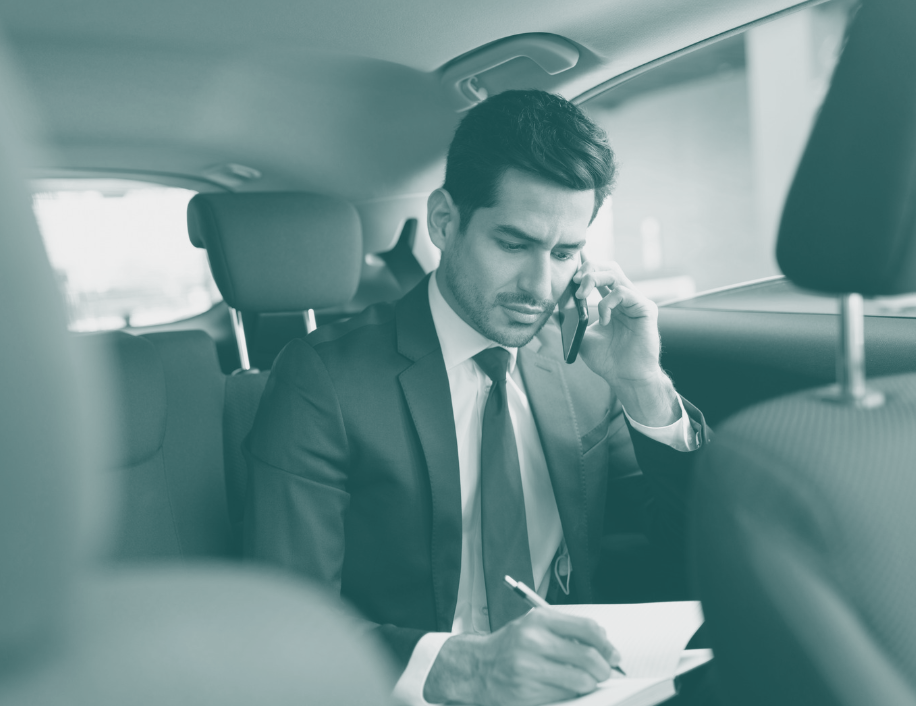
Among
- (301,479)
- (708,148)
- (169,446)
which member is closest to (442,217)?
(301,479)

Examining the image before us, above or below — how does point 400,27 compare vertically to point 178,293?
above

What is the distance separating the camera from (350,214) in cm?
190

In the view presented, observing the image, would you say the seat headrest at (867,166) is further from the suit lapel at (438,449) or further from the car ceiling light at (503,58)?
the car ceiling light at (503,58)

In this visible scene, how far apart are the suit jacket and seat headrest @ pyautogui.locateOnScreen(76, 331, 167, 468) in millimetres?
236

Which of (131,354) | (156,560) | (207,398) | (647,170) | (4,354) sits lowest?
(156,560)

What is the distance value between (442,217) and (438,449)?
18.6 inches

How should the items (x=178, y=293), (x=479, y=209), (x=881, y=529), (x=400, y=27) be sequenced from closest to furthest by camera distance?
(x=881, y=529) < (x=479, y=209) < (x=400, y=27) < (x=178, y=293)

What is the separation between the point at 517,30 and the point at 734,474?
128cm

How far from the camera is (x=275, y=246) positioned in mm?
1812

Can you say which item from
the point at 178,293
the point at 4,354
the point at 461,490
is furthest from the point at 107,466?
the point at 178,293

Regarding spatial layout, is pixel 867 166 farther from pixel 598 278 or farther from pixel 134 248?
pixel 134 248

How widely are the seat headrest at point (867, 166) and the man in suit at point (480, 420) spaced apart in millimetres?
749

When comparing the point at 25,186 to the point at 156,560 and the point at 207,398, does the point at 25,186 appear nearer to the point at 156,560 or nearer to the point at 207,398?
the point at 156,560

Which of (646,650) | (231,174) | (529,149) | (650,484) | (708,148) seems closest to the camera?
(646,650)
